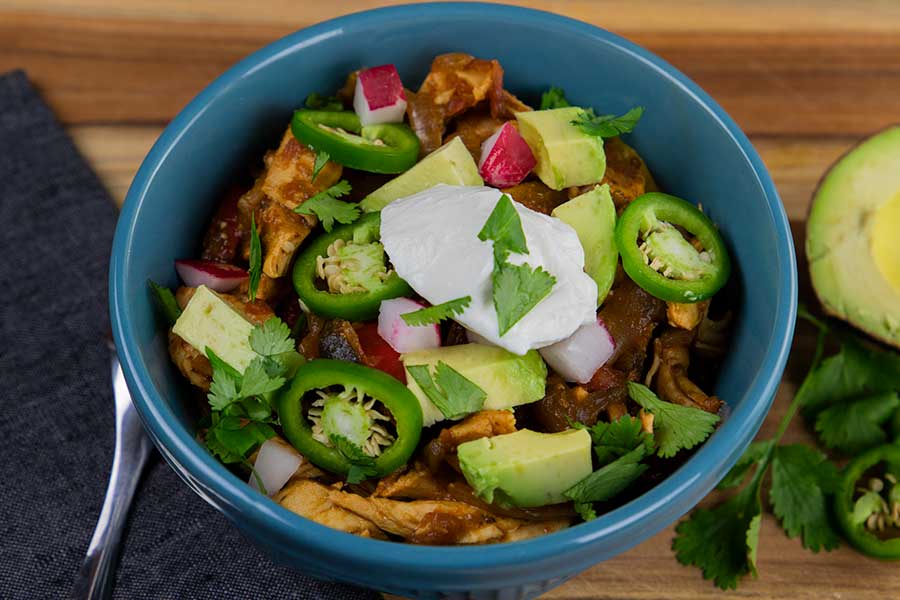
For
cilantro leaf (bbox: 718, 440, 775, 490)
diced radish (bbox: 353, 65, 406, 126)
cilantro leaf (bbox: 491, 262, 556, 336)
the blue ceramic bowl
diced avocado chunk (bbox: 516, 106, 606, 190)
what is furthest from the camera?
A: cilantro leaf (bbox: 718, 440, 775, 490)

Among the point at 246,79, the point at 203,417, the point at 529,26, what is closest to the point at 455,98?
the point at 529,26

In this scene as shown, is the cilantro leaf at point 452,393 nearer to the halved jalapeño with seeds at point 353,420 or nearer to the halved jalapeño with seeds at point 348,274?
the halved jalapeño with seeds at point 353,420

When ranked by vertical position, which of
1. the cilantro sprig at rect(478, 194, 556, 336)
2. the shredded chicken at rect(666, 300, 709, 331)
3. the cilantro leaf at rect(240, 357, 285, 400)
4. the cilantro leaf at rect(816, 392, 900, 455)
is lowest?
the cilantro leaf at rect(816, 392, 900, 455)

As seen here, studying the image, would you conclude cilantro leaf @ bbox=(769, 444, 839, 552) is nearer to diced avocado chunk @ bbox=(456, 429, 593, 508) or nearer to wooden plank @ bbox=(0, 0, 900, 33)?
diced avocado chunk @ bbox=(456, 429, 593, 508)

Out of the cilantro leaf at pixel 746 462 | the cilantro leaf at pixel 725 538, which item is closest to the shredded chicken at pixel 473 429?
the cilantro leaf at pixel 725 538

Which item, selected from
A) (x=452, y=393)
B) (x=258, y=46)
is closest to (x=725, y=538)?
(x=452, y=393)

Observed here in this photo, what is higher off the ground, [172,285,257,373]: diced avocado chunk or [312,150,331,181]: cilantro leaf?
[312,150,331,181]: cilantro leaf

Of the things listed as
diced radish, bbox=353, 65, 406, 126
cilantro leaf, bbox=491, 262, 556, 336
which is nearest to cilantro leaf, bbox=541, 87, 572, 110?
diced radish, bbox=353, 65, 406, 126
